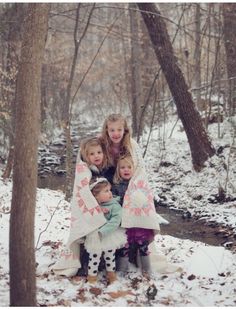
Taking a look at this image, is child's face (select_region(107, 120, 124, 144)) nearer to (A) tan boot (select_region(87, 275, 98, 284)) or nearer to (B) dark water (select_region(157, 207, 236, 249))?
(A) tan boot (select_region(87, 275, 98, 284))

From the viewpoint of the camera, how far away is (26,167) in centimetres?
355

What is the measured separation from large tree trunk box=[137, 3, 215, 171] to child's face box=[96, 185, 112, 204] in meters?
6.05

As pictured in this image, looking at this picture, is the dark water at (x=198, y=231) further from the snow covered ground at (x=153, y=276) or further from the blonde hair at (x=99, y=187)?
the blonde hair at (x=99, y=187)

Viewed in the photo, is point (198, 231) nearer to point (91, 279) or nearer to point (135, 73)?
point (91, 279)

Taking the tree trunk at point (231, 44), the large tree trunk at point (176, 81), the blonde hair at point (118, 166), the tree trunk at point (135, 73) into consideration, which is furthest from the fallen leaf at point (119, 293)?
the tree trunk at point (135, 73)

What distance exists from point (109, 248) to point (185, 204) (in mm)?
5366

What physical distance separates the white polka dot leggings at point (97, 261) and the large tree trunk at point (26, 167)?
3.43 ft

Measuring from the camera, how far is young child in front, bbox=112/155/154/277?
4.92 metres

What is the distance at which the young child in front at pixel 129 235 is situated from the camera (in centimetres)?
492

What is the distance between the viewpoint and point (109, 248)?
4676 millimetres

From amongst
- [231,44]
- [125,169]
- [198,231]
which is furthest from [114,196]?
[231,44]

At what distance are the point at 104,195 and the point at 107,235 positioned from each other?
16.7 inches

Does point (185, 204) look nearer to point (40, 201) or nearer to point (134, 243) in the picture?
point (40, 201)

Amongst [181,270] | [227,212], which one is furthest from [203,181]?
[181,270]
